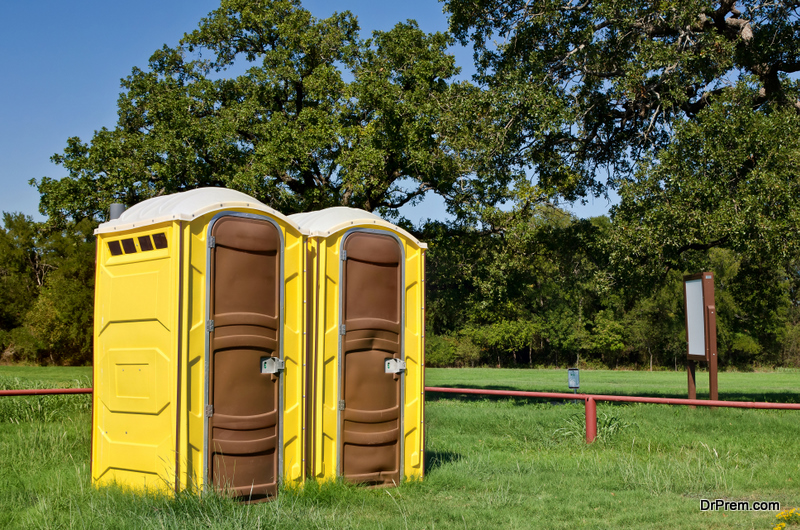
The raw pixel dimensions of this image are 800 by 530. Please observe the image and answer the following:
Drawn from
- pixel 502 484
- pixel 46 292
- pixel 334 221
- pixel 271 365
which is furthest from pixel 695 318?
pixel 46 292

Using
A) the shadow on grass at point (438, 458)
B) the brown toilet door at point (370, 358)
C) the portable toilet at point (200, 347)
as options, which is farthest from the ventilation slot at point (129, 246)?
the shadow on grass at point (438, 458)

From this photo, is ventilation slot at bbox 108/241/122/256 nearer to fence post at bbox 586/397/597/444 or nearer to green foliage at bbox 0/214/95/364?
fence post at bbox 586/397/597/444

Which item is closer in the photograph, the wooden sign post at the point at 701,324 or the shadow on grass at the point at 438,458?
the shadow on grass at the point at 438,458

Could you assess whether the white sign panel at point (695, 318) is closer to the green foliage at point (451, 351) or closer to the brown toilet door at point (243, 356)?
the brown toilet door at point (243, 356)

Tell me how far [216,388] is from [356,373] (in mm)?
1564

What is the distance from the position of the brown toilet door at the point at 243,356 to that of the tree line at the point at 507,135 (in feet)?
34.3

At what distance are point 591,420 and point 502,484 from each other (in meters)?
3.43

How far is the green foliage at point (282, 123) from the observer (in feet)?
64.1

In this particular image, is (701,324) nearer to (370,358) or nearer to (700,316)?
(700,316)

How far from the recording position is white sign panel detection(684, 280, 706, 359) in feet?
45.1

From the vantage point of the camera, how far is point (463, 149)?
17.8m

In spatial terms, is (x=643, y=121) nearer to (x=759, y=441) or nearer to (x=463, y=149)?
(x=463, y=149)

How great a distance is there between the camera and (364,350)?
7.57 meters

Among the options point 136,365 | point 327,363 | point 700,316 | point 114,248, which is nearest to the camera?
point 136,365
